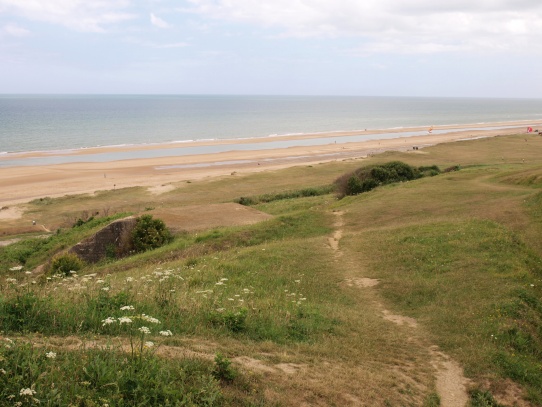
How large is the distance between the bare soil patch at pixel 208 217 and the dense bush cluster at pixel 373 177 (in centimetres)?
691

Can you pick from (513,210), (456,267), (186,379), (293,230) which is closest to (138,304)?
(186,379)

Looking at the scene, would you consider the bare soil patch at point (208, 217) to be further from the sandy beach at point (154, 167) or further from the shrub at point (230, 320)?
the sandy beach at point (154, 167)

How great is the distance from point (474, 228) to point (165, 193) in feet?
92.5

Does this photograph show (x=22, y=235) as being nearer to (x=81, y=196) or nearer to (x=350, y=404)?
(x=81, y=196)

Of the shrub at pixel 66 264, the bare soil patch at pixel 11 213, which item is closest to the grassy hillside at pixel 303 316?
the shrub at pixel 66 264

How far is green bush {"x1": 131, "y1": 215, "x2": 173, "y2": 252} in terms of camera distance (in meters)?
20.8

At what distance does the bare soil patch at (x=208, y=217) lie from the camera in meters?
23.1

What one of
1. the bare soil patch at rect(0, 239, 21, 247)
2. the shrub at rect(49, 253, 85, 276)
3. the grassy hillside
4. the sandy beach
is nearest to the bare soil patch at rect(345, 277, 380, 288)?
the grassy hillside

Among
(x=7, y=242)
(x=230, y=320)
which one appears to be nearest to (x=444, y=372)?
(x=230, y=320)

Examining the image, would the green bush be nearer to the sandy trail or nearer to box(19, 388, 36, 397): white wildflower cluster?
the sandy trail

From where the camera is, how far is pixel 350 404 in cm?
668

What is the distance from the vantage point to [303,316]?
34.1 feet

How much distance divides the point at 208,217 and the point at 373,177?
11891 millimetres

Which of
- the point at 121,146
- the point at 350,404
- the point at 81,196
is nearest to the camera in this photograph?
the point at 350,404
